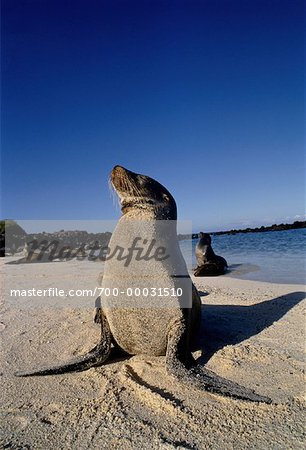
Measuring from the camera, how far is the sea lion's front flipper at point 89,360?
3375 millimetres

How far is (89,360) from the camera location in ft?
11.5

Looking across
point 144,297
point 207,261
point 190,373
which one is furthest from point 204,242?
point 190,373

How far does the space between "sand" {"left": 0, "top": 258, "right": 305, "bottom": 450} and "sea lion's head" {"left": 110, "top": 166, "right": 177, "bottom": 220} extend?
1462 mm

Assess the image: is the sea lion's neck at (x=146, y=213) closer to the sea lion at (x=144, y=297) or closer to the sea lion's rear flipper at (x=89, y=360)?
the sea lion at (x=144, y=297)

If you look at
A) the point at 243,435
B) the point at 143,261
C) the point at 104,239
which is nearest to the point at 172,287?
the point at 143,261

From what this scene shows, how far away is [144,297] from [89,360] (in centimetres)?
79

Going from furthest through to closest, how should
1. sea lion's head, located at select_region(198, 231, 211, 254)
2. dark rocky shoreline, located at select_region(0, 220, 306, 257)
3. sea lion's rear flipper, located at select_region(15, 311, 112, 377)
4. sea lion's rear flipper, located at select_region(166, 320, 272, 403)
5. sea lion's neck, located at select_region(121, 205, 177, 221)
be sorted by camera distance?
dark rocky shoreline, located at select_region(0, 220, 306, 257)
sea lion's head, located at select_region(198, 231, 211, 254)
sea lion's neck, located at select_region(121, 205, 177, 221)
sea lion's rear flipper, located at select_region(15, 311, 112, 377)
sea lion's rear flipper, located at select_region(166, 320, 272, 403)

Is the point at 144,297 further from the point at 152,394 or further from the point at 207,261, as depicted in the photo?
the point at 207,261

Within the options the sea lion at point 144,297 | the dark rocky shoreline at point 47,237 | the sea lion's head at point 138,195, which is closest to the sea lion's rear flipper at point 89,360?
the sea lion at point 144,297

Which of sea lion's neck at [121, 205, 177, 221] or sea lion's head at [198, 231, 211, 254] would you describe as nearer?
sea lion's neck at [121, 205, 177, 221]

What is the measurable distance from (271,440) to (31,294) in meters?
6.37

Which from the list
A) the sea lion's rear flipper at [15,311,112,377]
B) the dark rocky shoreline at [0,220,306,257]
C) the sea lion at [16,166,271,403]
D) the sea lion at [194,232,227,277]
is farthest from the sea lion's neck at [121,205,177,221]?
the dark rocky shoreline at [0,220,306,257]

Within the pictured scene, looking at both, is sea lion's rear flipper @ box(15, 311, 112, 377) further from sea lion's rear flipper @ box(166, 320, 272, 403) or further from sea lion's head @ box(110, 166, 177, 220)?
sea lion's head @ box(110, 166, 177, 220)

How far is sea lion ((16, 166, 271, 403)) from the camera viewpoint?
3.44 m
